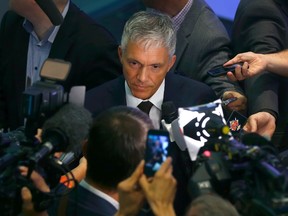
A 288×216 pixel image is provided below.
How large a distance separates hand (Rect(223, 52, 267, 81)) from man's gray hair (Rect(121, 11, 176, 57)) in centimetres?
32

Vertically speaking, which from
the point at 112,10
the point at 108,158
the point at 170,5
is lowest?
the point at 112,10

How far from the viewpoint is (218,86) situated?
271 cm

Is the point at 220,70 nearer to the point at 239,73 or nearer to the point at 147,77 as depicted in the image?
the point at 239,73

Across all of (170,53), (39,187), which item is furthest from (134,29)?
(39,187)

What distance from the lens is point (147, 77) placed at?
2.39 metres

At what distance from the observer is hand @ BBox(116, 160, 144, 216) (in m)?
1.66

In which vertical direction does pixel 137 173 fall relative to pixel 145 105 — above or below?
above

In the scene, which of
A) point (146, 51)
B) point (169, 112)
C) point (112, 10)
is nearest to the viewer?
point (169, 112)

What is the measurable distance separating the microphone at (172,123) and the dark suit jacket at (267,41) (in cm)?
52

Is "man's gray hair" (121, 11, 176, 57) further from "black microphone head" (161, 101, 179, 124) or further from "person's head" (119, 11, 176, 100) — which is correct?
"black microphone head" (161, 101, 179, 124)

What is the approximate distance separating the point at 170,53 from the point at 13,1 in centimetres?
79

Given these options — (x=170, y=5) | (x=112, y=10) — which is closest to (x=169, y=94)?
(x=170, y=5)

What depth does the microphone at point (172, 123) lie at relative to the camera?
216cm

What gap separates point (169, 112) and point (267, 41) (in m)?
0.70
